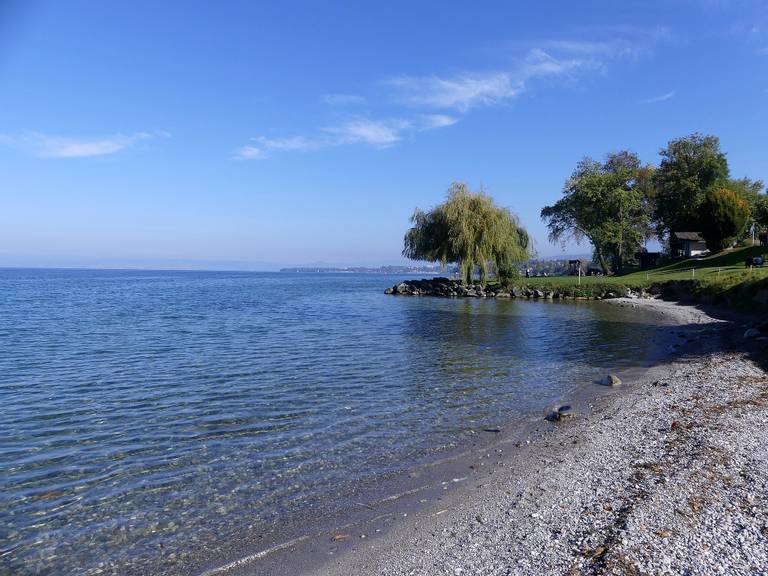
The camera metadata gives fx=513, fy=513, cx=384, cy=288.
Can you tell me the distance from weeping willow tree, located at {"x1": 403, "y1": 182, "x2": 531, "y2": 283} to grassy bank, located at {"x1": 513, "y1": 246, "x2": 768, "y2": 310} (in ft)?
14.0

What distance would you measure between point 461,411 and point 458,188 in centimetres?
4547

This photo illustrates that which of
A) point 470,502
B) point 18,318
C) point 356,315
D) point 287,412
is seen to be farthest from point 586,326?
point 18,318

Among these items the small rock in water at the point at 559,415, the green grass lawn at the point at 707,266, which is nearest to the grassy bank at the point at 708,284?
the green grass lawn at the point at 707,266

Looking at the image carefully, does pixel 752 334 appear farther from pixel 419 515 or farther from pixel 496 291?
pixel 496 291

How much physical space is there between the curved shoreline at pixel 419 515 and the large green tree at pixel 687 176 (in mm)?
69972

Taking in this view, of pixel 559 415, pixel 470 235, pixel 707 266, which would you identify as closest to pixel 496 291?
pixel 470 235

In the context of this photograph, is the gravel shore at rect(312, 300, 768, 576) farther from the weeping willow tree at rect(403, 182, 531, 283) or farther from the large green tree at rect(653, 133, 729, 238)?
the large green tree at rect(653, 133, 729, 238)

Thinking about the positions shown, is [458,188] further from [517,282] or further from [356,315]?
[356,315]

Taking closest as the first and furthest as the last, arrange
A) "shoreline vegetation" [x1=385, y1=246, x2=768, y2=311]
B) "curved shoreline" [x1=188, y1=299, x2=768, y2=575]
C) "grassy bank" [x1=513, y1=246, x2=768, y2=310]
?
"curved shoreline" [x1=188, y1=299, x2=768, y2=575] → "grassy bank" [x1=513, y1=246, x2=768, y2=310] → "shoreline vegetation" [x1=385, y1=246, x2=768, y2=311]

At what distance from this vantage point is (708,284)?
134ft

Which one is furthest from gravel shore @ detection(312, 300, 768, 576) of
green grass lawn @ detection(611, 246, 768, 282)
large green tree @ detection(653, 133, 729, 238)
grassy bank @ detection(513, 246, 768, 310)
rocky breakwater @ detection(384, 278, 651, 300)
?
large green tree @ detection(653, 133, 729, 238)

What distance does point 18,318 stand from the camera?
108ft

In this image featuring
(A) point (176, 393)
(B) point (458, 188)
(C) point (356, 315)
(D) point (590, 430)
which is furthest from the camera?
(B) point (458, 188)

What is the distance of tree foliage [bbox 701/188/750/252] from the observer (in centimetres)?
→ 6234
